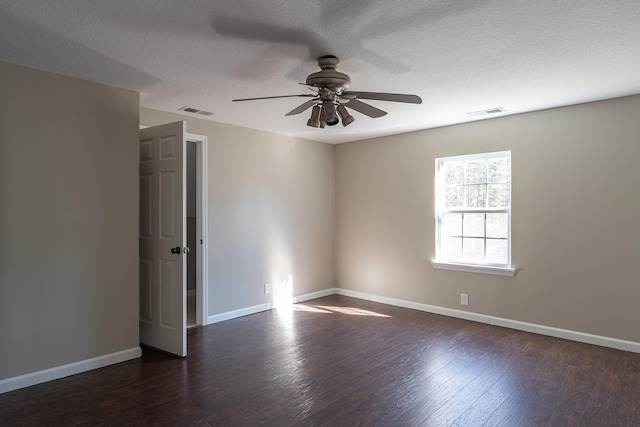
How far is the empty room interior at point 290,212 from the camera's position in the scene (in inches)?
94.9

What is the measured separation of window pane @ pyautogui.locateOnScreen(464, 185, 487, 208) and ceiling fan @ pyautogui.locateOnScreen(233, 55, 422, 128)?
2423mm

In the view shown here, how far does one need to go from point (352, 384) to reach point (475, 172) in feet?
9.77

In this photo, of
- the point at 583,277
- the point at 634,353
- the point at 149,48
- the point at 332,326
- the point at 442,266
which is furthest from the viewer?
the point at 442,266

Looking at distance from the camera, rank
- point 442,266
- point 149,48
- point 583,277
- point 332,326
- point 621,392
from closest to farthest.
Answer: point 149,48 < point 621,392 < point 583,277 < point 332,326 < point 442,266

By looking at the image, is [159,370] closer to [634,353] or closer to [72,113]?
[72,113]

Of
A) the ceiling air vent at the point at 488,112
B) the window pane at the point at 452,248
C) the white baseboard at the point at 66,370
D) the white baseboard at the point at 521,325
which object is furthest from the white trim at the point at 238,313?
the ceiling air vent at the point at 488,112

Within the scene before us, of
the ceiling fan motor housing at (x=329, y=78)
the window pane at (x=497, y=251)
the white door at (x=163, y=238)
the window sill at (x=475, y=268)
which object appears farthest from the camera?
the window pane at (x=497, y=251)

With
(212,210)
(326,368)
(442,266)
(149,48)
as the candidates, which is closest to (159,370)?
(326,368)

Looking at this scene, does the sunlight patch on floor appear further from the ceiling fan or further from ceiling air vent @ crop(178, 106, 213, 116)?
the ceiling fan

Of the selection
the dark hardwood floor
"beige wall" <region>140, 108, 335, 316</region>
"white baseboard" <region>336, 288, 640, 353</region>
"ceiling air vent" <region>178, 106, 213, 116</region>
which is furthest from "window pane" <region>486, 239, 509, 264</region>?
Result: "ceiling air vent" <region>178, 106, 213, 116</region>

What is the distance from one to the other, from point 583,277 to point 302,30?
355cm

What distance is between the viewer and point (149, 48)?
255 centimetres

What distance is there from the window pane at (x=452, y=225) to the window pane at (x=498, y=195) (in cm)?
43

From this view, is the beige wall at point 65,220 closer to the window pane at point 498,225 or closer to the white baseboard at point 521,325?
the white baseboard at point 521,325
